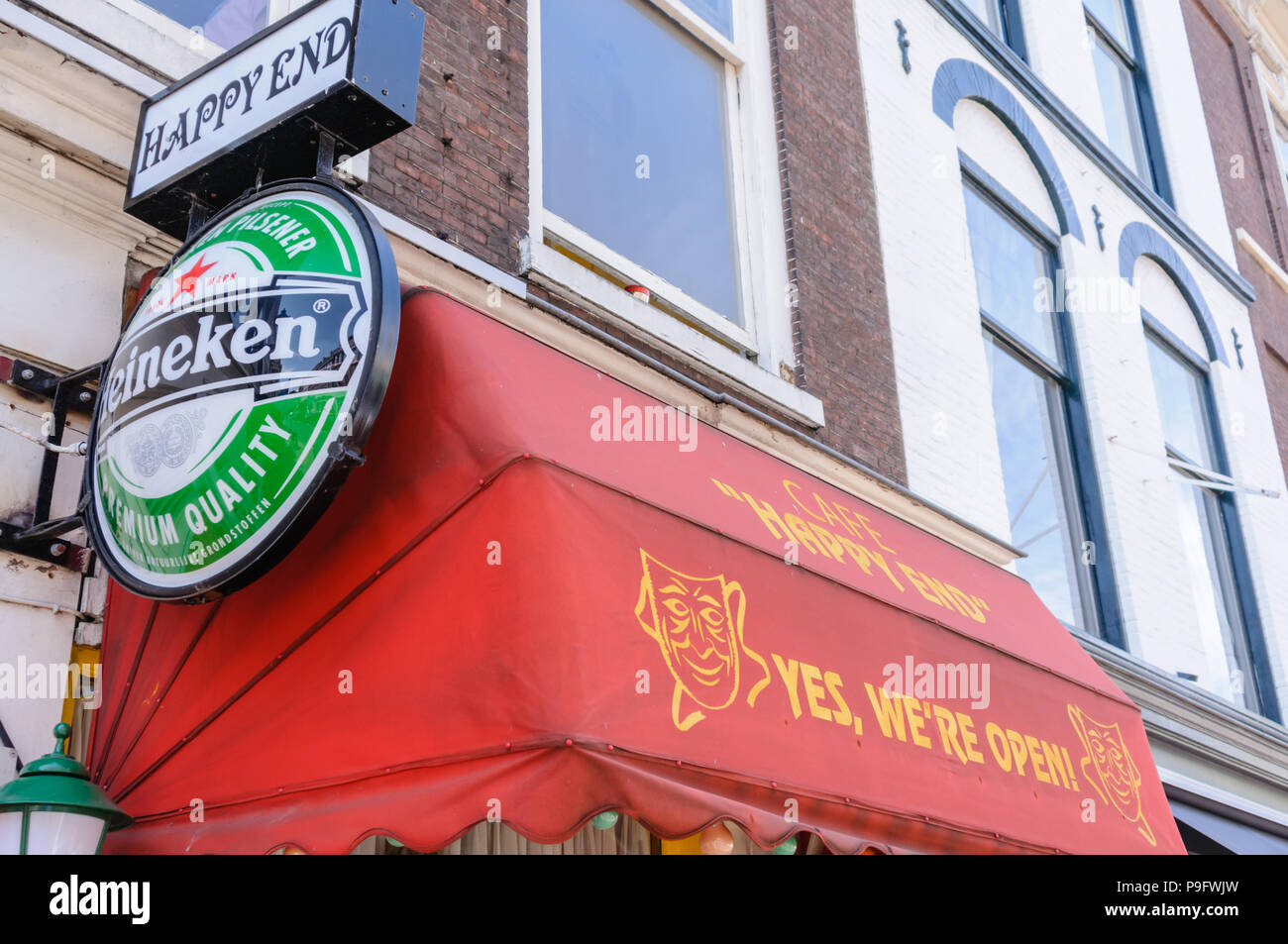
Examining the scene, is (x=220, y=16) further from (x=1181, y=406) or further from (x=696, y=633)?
(x=1181, y=406)

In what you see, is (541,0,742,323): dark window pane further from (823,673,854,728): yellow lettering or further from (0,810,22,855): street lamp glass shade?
(0,810,22,855): street lamp glass shade

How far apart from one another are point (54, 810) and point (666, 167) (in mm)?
4463

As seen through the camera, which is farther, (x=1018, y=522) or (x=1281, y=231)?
(x=1281, y=231)

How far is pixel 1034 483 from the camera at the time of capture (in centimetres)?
841

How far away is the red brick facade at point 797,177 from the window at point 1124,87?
4.50 metres

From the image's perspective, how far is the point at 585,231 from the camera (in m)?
5.83

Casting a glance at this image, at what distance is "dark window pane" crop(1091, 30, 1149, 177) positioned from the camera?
444 inches

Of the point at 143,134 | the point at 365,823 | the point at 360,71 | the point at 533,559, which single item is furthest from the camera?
the point at 143,134

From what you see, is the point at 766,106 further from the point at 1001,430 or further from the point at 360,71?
the point at 360,71

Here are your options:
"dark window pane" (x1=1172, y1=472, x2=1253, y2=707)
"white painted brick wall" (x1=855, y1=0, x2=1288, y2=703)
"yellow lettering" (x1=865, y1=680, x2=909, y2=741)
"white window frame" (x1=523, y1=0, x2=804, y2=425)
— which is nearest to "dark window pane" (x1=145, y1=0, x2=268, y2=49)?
"white window frame" (x1=523, y1=0, x2=804, y2=425)

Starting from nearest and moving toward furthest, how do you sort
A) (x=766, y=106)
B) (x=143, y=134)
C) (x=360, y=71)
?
(x=360, y=71) → (x=143, y=134) → (x=766, y=106)

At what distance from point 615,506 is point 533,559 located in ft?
1.51

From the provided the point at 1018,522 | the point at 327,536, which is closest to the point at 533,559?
the point at 327,536
